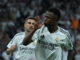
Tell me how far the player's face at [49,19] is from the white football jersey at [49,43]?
0.26 m

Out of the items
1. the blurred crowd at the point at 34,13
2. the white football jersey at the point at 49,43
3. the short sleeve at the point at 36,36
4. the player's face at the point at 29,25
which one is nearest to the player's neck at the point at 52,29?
the white football jersey at the point at 49,43

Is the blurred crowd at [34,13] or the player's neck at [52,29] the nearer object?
the player's neck at [52,29]

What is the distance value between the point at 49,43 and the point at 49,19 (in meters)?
0.49

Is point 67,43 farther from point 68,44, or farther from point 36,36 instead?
point 36,36

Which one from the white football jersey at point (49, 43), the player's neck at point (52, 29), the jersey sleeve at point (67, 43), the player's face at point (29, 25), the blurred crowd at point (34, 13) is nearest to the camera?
the white football jersey at point (49, 43)

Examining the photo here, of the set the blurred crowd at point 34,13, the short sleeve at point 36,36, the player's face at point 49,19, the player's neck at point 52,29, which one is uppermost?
the player's face at point 49,19

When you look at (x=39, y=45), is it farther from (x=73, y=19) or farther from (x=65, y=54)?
(x=73, y=19)

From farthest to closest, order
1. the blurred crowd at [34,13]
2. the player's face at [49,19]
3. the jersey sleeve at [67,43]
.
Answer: the blurred crowd at [34,13], the jersey sleeve at [67,43], the player's face at [49,19]

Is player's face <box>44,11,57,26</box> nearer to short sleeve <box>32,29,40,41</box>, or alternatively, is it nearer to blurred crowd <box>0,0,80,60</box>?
short sleeve <box>32,29,40,41</box>

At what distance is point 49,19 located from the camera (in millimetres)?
7746

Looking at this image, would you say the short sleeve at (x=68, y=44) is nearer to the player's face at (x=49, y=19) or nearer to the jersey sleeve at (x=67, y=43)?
the jersey sleeve at (x=67, y=43)

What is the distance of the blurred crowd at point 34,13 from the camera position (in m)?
18.8

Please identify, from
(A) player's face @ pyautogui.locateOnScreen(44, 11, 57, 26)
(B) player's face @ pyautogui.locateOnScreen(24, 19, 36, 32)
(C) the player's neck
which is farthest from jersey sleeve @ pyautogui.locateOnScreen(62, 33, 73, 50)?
(B) player's face @ pyautogui.locateOnScreen(24, 19, 36, 32)

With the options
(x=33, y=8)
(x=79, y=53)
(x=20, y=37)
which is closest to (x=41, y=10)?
(x=33, y=8)
